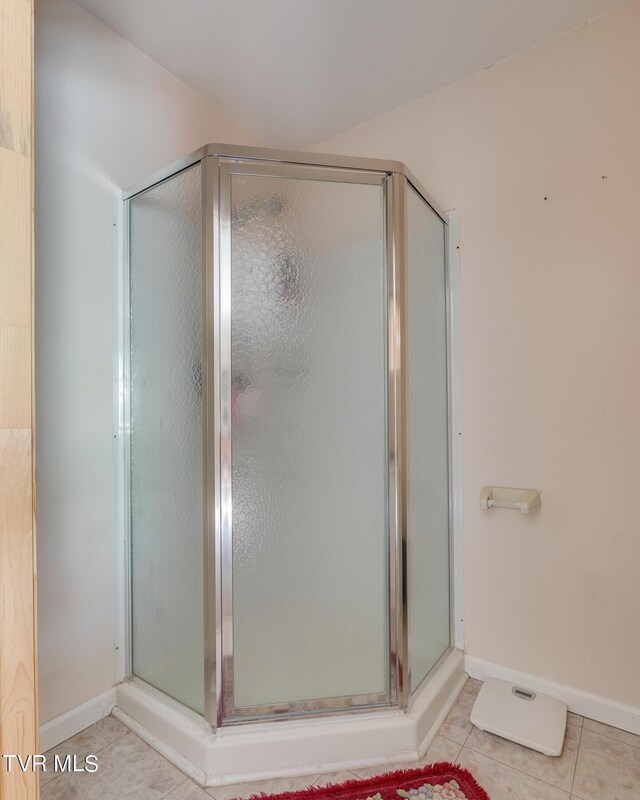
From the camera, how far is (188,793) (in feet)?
3.86

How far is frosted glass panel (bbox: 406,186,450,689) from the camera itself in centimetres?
148

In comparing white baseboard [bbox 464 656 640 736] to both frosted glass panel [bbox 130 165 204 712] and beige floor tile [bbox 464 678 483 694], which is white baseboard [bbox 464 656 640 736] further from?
frosted glass panel [bbox 130 165 204 712]

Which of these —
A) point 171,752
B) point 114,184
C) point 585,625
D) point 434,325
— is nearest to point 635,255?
point 434,325

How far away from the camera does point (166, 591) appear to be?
4.73 feet

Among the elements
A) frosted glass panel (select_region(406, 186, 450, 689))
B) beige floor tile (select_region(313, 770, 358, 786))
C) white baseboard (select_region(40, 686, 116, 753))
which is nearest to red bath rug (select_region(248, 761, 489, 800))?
beige floor tile (select_region(313, 770, 358, 786))

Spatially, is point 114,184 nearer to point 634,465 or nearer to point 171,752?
point 171,752

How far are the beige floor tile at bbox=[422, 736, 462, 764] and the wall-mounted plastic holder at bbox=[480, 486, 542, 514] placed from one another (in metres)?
0.71

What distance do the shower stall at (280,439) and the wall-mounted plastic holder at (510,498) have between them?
11.2 inches

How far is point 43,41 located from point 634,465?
2185mm

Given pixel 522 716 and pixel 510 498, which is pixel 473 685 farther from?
pixel 510 498

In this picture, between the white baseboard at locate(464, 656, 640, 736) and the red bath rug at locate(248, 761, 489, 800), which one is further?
the white baseboard at locate(464, 656, 640, 736)

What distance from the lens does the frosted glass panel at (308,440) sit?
1310mm

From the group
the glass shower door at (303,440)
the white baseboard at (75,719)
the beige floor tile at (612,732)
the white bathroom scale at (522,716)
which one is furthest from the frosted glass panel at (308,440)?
the beige floor tile at (612,732)

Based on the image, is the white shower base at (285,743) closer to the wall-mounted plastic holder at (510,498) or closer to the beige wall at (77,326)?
the beige wall at (77,326)
